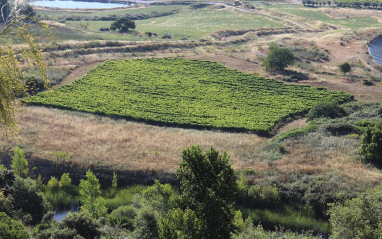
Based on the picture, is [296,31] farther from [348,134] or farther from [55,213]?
[55,213]

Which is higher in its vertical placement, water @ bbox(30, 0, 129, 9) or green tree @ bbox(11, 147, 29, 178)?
water @ bbox(30, 0, 129, 9)

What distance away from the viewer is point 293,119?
51781 millimetres

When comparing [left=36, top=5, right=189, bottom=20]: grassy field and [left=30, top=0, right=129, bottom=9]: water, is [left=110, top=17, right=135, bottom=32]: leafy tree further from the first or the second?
[left=30, top=0, right=129, bottom=9]: water

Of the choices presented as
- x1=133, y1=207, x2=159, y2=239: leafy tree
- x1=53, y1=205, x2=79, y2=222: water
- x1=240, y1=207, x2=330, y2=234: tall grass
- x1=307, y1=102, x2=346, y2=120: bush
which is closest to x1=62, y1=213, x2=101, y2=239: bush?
x1=133, y1=207, x2=159, y2=239: leafy tree

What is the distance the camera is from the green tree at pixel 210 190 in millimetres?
18750

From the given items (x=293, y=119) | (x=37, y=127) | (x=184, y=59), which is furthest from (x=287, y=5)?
(x=37, y=127)

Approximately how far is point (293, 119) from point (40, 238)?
3782 cm

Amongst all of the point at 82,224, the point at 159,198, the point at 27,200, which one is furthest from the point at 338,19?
the point at 82,224

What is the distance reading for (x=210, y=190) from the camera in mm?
19125

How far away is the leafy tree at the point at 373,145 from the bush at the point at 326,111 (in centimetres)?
1287

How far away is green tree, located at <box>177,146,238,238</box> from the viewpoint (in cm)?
1875

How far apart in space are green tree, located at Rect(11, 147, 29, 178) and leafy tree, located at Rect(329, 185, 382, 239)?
88.3 feet

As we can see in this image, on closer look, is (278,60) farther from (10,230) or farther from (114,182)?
(10,230)

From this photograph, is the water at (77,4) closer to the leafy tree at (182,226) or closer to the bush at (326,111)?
the bush at (326,111)
